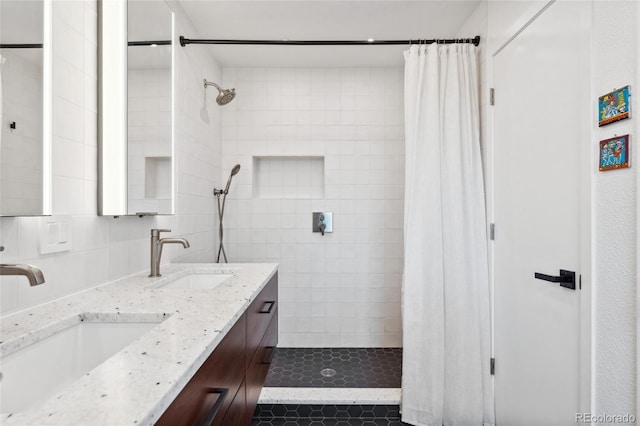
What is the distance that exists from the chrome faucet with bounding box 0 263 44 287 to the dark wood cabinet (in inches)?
15.1

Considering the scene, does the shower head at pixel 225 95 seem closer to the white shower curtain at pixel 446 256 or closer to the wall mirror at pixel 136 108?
the wall mirror at pixel 136 108

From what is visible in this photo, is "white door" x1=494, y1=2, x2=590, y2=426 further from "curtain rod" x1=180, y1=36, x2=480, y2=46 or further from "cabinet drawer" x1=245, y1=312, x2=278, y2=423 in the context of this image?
"cabinet drawer" x1=245, y1=312, x2=278, y2=423

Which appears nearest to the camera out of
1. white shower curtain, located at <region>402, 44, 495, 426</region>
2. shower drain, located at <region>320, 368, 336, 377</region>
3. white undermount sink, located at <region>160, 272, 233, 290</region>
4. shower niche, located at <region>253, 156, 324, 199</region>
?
white undermount sink, located at <region>160, 272, 233, 290</region>

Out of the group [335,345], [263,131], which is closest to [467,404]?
[335,345]

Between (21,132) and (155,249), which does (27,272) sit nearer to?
(21,132)

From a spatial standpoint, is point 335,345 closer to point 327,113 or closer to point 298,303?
point 298,303

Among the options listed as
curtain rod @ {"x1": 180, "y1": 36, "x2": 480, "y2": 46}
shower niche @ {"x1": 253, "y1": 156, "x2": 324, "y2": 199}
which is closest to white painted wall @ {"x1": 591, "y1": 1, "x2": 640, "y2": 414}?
curtain rod @ {"x1": 180, "y1": 36, "x2": 480, "y2": 46}

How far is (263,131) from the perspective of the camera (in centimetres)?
296

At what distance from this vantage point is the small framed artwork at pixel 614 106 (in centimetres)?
103

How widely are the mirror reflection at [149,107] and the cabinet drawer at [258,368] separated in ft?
2.70

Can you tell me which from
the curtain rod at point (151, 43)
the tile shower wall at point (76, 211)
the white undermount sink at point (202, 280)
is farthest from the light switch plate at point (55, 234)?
the curtain rod at point (151, 43)

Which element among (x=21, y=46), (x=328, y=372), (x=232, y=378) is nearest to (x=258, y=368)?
(x=232, y=378)

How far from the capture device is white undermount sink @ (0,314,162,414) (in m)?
0.74

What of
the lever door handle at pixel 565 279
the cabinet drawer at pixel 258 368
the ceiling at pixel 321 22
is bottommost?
the cabinet drawer at pixel 258 368
